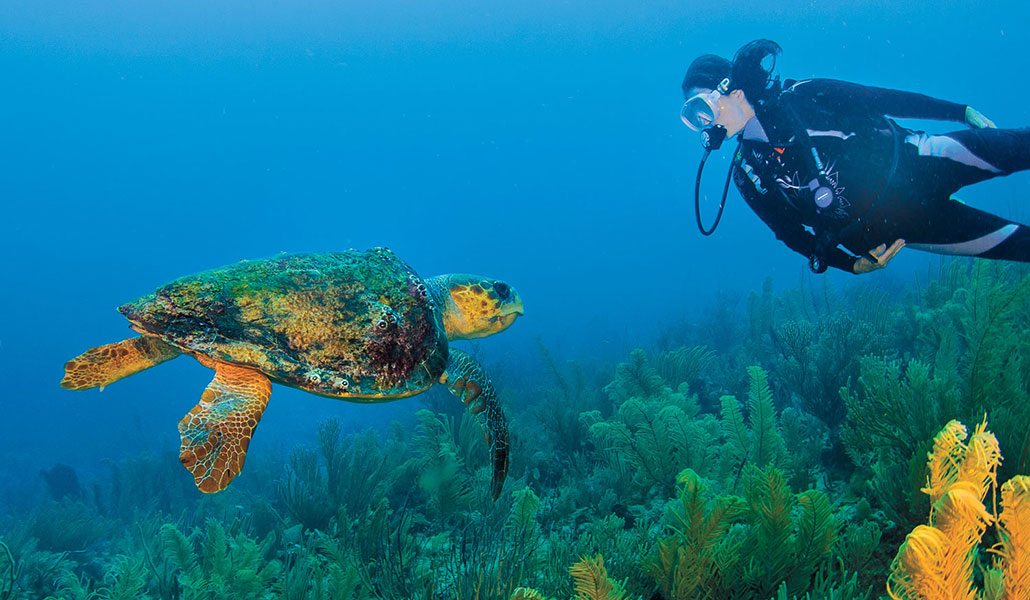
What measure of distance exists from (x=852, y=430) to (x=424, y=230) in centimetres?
10538

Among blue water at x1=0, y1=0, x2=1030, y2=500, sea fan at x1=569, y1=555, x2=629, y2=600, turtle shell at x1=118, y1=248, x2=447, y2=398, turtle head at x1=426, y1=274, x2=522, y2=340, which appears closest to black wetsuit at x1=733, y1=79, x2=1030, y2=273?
turtle head at x1=426, y1=274, x2=522, y2=340

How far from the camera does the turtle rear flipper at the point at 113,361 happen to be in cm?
280

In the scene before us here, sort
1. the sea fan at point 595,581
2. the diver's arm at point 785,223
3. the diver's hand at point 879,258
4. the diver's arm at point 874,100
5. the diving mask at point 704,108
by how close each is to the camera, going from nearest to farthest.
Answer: the sea fan at point 595,581, the diver's hand at point 879,258, the diver's arm at point 874,100, the diver's arm at point 785,223, the diving mask at point 704,108

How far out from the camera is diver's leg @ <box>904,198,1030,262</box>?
3.39 metres

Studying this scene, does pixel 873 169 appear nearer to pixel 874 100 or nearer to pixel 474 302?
pixel 874 100

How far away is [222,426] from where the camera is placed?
92.5 inches

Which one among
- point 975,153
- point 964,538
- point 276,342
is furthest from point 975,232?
point 276,342

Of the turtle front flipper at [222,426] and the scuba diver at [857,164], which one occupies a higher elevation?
the scuba diver at [857,164]

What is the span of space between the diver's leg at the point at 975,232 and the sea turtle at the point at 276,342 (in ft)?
11.5

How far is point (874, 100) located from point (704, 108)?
125cm

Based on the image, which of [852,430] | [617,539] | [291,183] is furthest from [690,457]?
[291,183]

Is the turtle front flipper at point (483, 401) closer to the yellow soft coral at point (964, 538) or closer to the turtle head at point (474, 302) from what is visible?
the turtle head at point (474, 302)

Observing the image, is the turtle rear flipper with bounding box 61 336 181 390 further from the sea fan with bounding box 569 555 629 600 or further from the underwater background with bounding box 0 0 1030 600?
the sea fan with bounding box 569 555 629 600

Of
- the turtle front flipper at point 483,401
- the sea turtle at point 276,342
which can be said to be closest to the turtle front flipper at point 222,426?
the sea turtle at point 276,342
